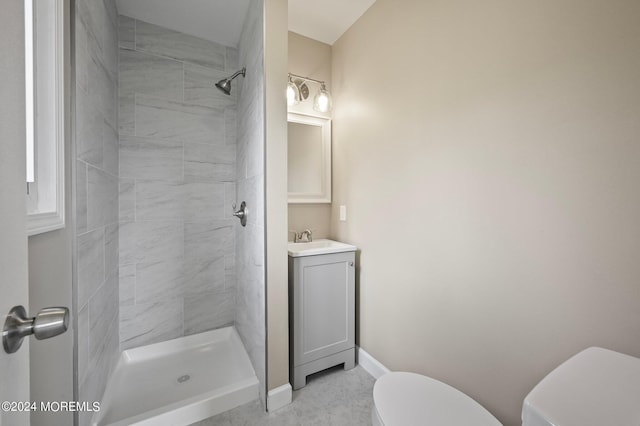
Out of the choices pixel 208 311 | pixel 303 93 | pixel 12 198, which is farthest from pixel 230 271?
pixel 12 198

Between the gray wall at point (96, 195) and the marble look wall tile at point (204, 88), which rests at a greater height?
the marble look wall tile at point (204, 88)

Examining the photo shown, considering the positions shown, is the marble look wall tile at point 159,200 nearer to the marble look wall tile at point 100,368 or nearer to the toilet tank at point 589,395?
the marble look wall tile at point 100,368

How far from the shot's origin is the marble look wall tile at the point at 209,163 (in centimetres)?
212

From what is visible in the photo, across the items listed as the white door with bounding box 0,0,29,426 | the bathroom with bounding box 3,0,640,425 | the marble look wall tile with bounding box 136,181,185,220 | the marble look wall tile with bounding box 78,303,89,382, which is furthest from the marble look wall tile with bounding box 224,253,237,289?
the white door with bounding box 0,0,29,426

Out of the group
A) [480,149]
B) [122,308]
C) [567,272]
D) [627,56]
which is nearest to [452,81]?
[480,149]

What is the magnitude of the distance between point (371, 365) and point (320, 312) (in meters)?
0.56

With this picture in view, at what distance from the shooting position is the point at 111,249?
1673mm

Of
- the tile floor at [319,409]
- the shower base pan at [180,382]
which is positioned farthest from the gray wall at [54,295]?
the tile floor at [319,409]

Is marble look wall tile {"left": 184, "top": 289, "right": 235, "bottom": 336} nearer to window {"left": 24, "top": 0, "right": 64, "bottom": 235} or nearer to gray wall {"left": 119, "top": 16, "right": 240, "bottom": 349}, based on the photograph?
gray wall {"left": 119, "top": 16, "right": 240, "bottom": 349}

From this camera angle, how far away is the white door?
36cm

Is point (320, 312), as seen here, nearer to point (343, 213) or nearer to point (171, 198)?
point (343, 213)

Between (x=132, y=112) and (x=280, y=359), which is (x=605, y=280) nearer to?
(x=280, y=359)

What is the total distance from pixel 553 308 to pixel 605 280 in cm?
19

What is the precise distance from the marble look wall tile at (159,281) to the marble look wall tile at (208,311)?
5.7 inches
